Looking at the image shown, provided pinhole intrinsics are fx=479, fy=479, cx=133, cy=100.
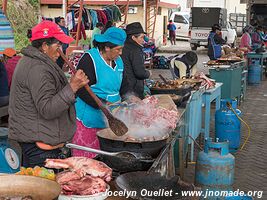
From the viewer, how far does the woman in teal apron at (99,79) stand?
4.01m

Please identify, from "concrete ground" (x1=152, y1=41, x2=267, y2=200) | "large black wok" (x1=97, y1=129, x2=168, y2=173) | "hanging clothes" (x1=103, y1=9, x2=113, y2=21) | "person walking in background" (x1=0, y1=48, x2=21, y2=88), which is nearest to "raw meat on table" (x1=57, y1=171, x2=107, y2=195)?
"large black wok" (x1=97, y1=129, x2=168, y2=173)

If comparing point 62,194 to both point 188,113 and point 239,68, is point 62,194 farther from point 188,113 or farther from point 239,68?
point 239,68

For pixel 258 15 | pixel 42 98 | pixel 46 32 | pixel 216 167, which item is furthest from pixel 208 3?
pixel 42 98

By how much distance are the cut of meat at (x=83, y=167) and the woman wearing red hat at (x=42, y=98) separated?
312 millimetres

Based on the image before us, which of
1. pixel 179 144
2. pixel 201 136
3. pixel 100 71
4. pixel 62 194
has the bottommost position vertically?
pixel 201 136

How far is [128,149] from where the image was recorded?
131 inches

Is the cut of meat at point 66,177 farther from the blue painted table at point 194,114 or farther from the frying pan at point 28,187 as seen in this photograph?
the blue painted table at point 194,114

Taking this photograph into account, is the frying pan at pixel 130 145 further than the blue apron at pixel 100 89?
No

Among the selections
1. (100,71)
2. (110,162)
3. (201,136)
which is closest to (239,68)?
(201,136)

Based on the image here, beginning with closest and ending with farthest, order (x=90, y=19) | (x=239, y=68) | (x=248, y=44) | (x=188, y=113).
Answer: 1. (x=188, y=113)
2. (x=239, y=68)
3. (x=90, y=19)
4. (x=248, y=44)

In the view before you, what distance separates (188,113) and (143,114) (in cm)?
218

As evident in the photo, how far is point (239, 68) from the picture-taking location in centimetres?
1052

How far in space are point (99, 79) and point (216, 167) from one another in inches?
63.2

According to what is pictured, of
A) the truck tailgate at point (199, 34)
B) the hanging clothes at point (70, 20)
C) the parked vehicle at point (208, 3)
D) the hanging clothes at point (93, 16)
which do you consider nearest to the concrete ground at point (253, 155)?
the hanging clothes at point (93, 16)
